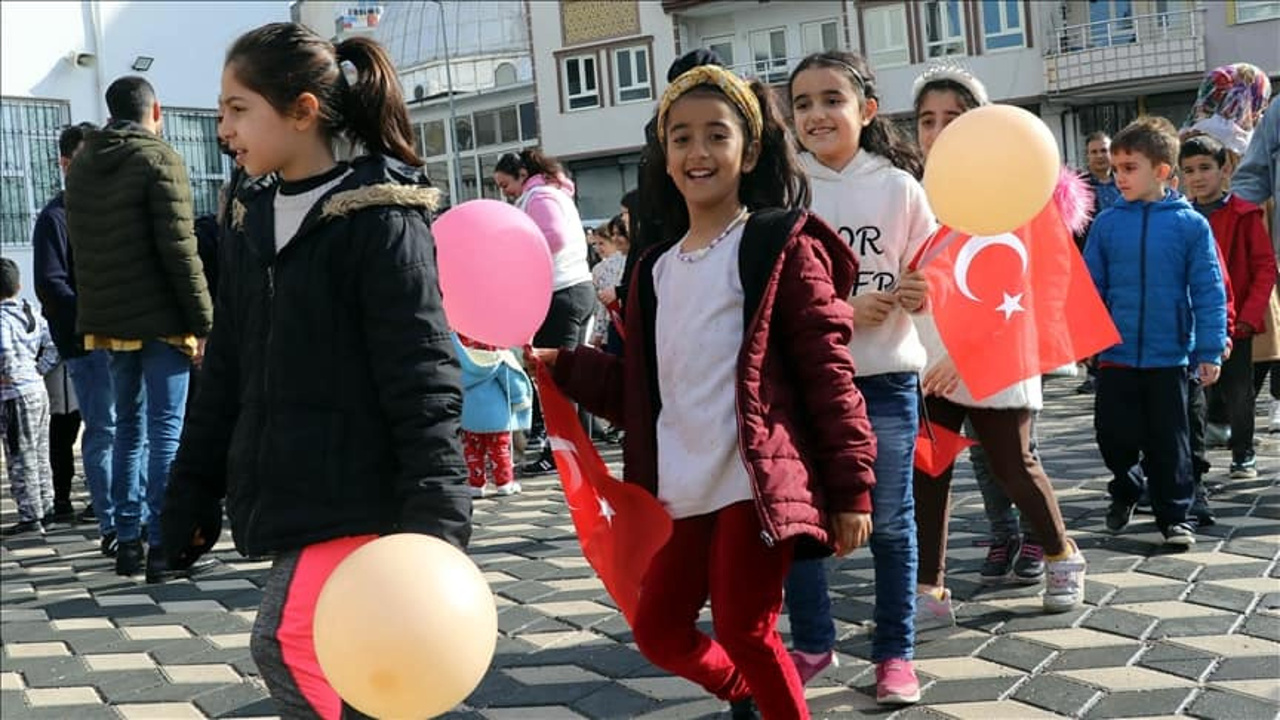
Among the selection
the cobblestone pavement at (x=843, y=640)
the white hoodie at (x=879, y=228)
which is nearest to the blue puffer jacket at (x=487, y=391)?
the cobblestone pavement at (x=843, y=640)

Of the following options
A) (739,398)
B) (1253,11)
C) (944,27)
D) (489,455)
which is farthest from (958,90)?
(944,27)

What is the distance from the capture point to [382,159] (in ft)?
8.86

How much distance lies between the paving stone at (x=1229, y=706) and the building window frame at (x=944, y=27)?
108 ft

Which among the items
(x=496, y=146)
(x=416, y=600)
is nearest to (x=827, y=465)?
(x=416, y=600)

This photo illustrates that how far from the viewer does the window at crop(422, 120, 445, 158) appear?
51.6 metres

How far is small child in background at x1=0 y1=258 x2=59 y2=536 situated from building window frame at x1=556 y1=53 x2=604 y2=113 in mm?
32422

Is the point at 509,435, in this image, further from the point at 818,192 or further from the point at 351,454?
the point at 351,454

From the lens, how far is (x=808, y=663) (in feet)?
12.1

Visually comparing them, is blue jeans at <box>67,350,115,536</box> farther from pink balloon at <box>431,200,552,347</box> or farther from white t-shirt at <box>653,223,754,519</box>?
white t-shirt at <box>653,223,754,519</box>

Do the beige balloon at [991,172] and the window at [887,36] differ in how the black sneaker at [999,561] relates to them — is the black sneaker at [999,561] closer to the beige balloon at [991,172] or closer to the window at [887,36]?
the beige balloon at [991,172]

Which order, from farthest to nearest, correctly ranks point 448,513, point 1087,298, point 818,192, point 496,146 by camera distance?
1. point 496,146
2. point 1087,298
3. point 818,192
4. point 448,513

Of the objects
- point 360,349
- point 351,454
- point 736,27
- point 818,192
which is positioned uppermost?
point 736,27

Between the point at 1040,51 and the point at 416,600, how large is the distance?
33.5m

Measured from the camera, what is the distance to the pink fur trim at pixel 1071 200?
179 inches
